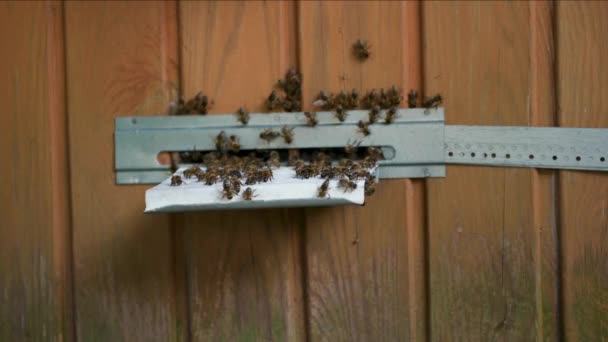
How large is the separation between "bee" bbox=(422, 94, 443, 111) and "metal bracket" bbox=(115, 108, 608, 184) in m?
0.02

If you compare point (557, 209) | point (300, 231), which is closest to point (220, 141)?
point (300, 231)

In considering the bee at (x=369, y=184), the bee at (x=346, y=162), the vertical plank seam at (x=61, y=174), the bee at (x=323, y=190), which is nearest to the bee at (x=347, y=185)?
the bee at (x=323, y=190)

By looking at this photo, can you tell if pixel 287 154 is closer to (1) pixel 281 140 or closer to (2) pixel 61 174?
(1) pixel 281 140

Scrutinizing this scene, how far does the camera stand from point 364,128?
8.68 ft

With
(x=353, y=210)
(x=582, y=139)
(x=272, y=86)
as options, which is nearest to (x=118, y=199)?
(x=272, y=86)

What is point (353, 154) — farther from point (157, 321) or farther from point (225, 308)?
point (157, 321)

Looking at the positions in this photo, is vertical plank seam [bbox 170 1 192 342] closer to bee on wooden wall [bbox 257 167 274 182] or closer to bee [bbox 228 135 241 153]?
bee [bbox 228 135 241 153]

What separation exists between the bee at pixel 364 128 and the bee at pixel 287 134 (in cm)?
30

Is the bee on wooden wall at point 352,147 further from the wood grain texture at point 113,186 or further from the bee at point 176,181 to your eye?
the wood grain texture at point 113,186

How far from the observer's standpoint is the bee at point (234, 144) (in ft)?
8.77

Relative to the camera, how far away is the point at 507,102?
2641mm

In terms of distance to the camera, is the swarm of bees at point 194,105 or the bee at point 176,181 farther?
the swarm of bees at point 194,105

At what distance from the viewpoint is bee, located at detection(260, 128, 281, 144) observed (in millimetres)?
2674

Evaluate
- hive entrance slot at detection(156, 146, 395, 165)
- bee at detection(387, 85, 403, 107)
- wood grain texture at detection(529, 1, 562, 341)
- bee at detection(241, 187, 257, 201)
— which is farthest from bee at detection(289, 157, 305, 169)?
wood grain texture at detection(529, 1, 562, 341)
